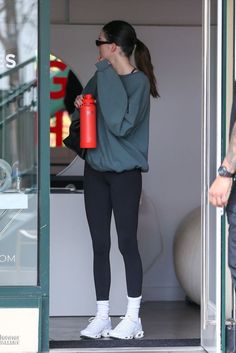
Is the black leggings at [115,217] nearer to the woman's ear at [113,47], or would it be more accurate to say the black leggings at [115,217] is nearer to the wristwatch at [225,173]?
the woman's ear at [113,47]

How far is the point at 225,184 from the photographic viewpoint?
289 centimetres

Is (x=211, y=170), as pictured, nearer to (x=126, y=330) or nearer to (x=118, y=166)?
(x=118, y=166)

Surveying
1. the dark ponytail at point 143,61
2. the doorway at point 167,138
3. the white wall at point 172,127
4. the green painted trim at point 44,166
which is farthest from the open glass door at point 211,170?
the white wall at point 172,127

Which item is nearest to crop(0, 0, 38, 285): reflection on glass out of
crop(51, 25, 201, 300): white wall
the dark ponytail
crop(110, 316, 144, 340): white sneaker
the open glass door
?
crop(110, 316, 144, 340): white sneaker

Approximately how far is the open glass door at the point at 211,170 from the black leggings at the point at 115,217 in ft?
1.16

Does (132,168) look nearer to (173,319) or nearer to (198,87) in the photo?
(173,319)

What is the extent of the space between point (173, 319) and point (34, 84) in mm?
1830

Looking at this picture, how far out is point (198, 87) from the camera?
241 inches

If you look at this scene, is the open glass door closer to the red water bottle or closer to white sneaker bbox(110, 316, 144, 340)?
white sneaker bbox(110, 316, 144, 340)

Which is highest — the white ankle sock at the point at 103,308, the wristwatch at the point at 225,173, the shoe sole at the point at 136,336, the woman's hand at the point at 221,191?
the wristwatch at the point at 225,173

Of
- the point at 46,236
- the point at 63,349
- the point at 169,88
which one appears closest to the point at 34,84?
the point at 46,236

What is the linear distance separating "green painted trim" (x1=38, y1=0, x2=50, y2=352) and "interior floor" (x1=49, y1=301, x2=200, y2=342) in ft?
1.47

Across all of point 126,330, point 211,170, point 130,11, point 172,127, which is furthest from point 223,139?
point 130,11

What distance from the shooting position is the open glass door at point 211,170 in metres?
3.86
